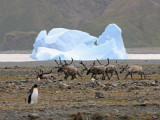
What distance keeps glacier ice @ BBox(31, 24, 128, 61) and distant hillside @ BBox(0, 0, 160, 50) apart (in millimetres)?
91739

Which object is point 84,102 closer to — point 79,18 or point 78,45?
point 78,45

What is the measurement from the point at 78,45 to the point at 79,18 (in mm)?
122210

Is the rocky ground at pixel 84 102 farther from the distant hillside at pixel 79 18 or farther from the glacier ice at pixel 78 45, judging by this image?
the distant hillside at pixel 79 18

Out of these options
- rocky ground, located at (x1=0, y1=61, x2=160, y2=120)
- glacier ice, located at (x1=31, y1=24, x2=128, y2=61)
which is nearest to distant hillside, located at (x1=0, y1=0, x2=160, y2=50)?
glacier ice, located at (x1=31, y1=24, x2=128, y2=61)

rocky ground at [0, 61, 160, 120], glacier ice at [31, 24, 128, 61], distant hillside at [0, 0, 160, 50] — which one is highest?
distant hillside at [0, 0, 160, 50]

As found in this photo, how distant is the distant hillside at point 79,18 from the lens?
485ft

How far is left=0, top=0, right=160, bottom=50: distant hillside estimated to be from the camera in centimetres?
14788

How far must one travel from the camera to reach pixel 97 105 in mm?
11953

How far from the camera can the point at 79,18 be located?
16912cm

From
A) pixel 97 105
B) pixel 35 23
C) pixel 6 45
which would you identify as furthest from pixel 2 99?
pixel 35 23

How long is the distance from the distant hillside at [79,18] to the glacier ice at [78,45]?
9174 centimetres

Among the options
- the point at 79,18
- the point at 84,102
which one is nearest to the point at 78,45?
the point at 84,102

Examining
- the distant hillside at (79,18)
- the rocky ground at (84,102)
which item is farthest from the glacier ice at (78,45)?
the distant hillside at (79,18)

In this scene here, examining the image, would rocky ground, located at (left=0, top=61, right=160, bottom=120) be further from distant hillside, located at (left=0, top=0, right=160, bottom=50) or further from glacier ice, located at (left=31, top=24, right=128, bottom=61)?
distant hillside, located at (left=0, top=0, right=160, bottom=50)
